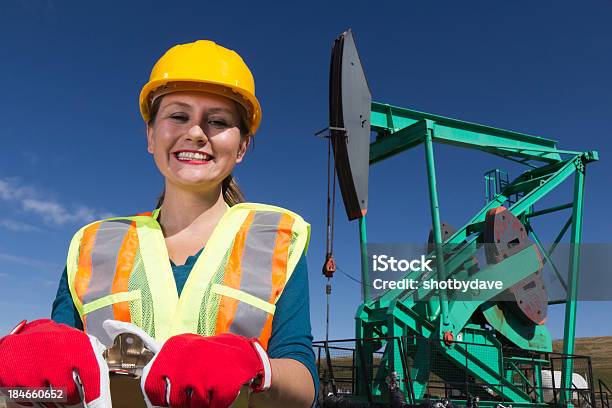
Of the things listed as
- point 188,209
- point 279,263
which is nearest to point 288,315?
point 279,263

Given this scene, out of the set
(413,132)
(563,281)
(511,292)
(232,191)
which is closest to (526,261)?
(511,292)

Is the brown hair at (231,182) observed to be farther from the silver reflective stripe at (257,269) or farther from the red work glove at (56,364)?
the red work glove at (56,364)

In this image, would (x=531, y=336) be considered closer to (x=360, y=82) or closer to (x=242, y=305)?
(x=360, y=82)

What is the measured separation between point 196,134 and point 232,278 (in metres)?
0.44

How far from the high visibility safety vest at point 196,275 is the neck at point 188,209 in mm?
49

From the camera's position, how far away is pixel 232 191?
2.03 m

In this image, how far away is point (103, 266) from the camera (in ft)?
5.85

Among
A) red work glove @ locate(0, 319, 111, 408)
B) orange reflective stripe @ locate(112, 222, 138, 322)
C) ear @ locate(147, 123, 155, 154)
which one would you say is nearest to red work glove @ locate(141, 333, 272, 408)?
red work glove @ locate(0, 319, 111, 408)

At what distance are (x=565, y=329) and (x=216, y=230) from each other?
13002 mm


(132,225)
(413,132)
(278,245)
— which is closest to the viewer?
(278,245)

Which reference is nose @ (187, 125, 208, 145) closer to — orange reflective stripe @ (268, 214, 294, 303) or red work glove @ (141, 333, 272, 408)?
orange reflective stripe @ (268, 214, 294, 303)

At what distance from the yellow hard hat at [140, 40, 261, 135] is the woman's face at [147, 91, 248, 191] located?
27 millimetres

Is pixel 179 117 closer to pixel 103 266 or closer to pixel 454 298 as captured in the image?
pixel 103 266

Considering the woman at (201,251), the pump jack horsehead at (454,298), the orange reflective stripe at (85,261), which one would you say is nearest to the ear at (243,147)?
the woman at (201,251)
